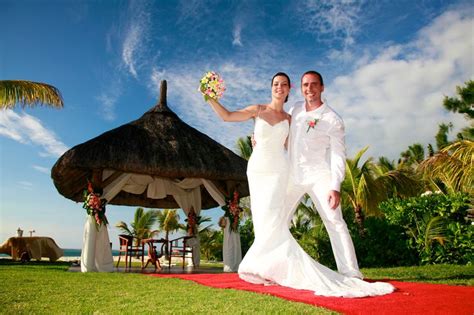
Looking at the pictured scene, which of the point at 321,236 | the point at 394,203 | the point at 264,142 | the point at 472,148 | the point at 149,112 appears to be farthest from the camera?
the point at 149,112

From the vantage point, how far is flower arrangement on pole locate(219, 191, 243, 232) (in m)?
9.12

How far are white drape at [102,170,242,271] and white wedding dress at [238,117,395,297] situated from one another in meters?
4.76

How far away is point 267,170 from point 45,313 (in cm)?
242

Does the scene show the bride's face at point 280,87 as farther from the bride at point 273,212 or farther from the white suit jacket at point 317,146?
the white suit jacket at point 317,146

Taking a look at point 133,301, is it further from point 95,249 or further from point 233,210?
point 233,210

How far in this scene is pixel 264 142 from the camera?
442cm

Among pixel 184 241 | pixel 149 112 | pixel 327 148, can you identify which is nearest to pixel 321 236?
pixel 184 241

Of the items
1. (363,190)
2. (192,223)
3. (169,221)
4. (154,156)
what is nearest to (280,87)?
(154,156)

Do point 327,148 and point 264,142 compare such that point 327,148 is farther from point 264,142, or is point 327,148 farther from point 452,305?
point 452,305

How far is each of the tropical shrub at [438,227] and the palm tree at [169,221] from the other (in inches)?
602

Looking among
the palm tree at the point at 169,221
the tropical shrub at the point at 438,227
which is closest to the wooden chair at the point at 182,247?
the tropical shrub at the point at 438,227

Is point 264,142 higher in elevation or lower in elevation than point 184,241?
higher

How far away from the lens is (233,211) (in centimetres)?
919

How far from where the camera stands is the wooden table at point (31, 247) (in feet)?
42.7
